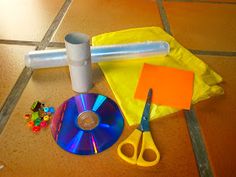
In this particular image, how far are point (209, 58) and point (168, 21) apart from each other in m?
0.22

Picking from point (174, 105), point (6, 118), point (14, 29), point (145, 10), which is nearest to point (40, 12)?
point (14, 29)

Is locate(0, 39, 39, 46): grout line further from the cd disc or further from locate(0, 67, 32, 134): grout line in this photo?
the cd disc

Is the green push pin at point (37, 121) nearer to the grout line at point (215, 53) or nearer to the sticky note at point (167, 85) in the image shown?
the sticky note at point (167, 85)

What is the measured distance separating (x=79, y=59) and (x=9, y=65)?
0.22 m

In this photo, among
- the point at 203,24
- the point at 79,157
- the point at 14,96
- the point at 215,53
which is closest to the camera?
the point at 79,157

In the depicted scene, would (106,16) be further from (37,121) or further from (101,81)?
(37,121)

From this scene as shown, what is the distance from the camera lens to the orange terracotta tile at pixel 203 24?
0.70m

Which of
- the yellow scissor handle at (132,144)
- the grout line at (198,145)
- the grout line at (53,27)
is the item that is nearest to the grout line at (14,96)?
the grout line at (53,27)

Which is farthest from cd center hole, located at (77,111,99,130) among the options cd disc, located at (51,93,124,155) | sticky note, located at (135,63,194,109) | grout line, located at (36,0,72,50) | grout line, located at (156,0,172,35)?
grout line, located at (156,0,172,35)

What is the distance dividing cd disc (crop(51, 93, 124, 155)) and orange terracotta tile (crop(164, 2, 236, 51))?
0.33 meters

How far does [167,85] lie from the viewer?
0.56 metres

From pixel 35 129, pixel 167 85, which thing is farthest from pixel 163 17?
pixel 35 129

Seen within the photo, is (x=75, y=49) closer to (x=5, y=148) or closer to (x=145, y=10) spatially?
(x=5, y=148)

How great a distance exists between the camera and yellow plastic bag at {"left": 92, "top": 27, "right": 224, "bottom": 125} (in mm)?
508
